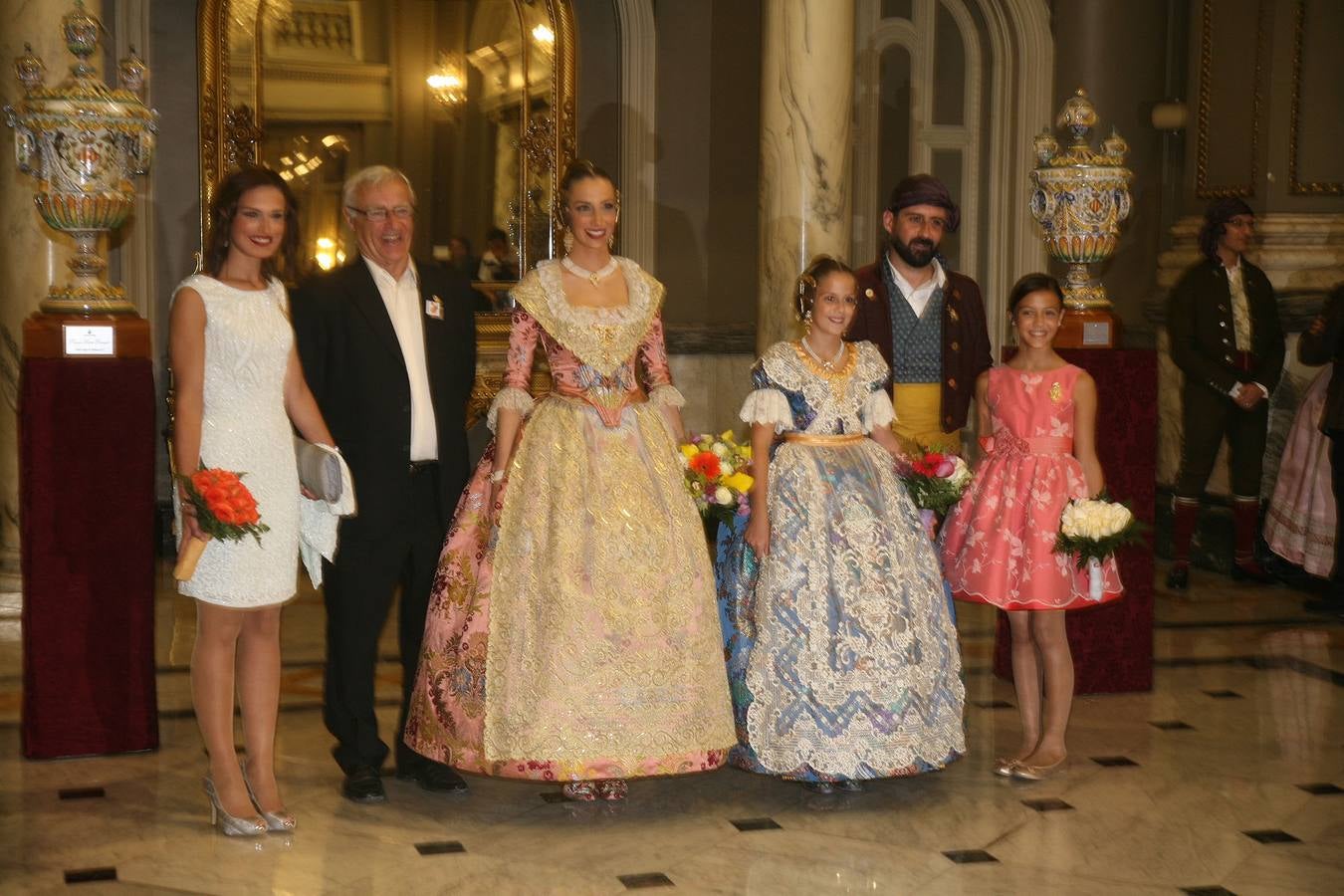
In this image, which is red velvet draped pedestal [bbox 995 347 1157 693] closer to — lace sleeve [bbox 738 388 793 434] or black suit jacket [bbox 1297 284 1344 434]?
lace sleeve [bbox 738 388 793 434]

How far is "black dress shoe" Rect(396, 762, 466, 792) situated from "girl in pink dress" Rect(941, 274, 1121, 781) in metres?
1.52

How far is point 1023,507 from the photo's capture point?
197 inches

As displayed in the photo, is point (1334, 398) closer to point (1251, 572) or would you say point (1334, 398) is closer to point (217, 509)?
point (1251, 572)

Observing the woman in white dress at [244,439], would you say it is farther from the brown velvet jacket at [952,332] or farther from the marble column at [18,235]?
the marble column at [18,235]

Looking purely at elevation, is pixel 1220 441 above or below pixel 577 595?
above

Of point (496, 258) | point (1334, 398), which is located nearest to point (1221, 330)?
point (1334, 398)

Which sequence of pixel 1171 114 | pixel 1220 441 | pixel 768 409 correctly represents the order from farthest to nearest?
pixel 1171 114 < pixel 1220 441 < pixel 768 409

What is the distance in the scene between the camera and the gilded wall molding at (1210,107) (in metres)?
8.98

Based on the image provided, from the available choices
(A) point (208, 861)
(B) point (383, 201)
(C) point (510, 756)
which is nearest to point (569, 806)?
(C) point (510, 756)

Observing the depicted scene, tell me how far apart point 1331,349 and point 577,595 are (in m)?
4.58

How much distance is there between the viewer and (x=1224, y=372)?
8.14 m

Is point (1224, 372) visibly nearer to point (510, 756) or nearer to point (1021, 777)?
point (1021, 777)

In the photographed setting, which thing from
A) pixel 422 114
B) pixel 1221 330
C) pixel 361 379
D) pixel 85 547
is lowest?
pixel 85 547

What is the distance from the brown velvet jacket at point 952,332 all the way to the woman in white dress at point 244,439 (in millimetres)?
1774
